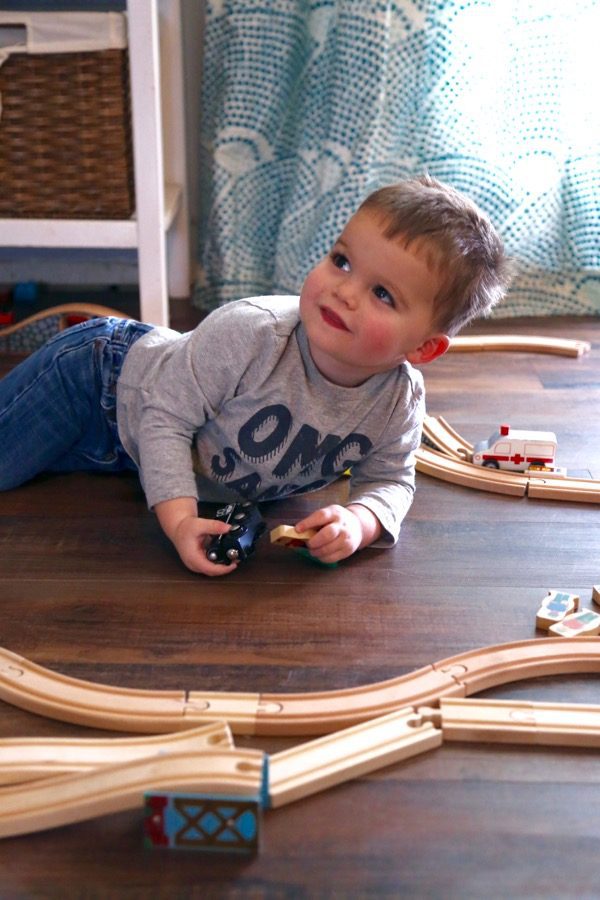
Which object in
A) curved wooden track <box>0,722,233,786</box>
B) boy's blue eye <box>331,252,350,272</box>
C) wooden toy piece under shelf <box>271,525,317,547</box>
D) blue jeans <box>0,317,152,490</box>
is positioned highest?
boy's blue eye <box>331,252,350,272</box>

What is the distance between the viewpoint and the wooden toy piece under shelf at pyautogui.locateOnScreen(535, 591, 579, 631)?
1108 mm

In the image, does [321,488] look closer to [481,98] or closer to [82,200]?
[82,200]

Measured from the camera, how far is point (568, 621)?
1.11 m

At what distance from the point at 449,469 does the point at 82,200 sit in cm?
78

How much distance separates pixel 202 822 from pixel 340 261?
60 cm

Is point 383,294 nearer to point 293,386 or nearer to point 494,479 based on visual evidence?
point 293,386

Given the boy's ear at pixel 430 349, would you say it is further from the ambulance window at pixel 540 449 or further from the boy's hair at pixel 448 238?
the ambulance window at pixel 540 449

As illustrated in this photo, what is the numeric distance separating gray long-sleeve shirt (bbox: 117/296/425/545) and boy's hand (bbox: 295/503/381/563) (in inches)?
1.6

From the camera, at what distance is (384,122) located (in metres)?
1.95

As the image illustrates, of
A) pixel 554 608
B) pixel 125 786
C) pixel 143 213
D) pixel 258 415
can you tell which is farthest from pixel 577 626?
pixel 143 213

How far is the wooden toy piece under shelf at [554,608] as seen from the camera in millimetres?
1108

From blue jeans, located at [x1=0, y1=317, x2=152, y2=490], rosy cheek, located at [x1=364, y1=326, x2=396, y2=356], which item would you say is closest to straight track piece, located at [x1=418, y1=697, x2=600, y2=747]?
rosy cheek, located at [x1=364, y1=326, x2=396, y2=356]

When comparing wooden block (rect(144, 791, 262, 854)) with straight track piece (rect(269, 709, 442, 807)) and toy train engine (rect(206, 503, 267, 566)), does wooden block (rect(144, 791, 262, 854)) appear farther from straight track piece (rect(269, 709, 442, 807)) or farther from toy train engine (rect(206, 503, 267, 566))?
toy train engine (rect(206, 503, 267, 566))

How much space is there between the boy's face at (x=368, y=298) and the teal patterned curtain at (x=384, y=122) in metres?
0.87
